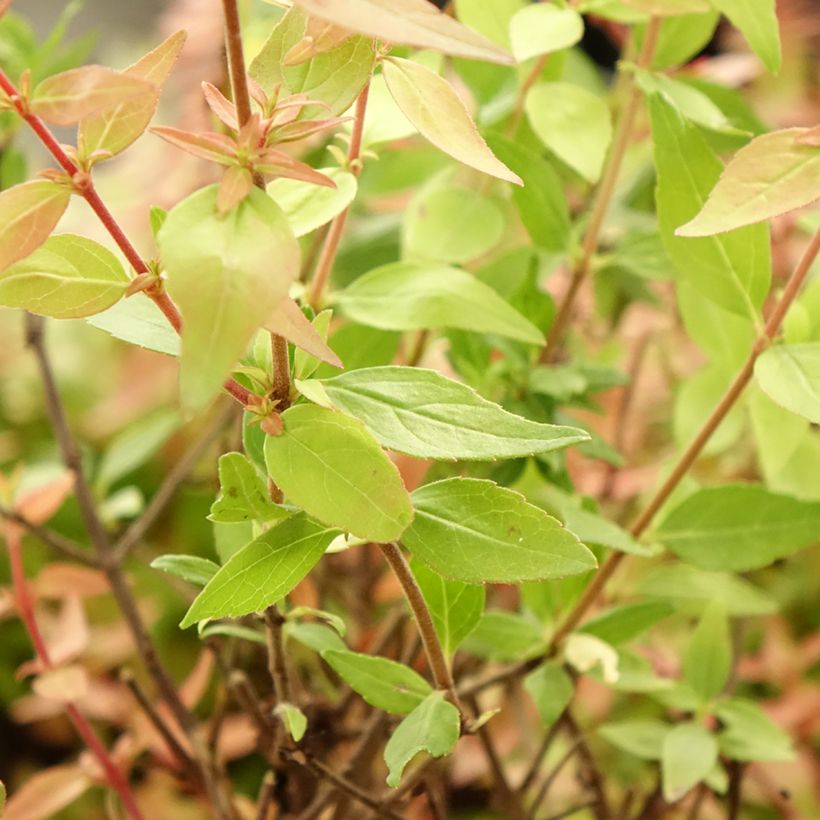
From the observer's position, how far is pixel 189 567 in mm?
308

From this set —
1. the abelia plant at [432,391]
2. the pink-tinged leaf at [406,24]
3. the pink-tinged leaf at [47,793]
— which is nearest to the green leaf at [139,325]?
the abelia plant at [432,391]

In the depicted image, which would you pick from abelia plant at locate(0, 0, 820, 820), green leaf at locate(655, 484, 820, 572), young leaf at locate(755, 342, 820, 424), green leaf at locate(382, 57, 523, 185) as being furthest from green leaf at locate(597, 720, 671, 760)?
green leaf at locate(382, 57, 523, 185)

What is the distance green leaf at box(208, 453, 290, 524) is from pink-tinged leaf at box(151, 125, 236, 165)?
8 cm

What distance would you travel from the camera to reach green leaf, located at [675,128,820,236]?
0.29 metres

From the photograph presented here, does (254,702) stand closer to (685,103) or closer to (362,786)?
(362,786)

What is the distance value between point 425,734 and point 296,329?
0.14 meters

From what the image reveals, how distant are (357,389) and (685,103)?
0.23 m

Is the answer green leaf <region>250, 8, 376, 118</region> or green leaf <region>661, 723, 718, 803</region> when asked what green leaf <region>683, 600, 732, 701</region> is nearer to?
green leaf <region>661, 723, 718, 803</region>

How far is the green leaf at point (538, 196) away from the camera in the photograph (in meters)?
Result: 0.43

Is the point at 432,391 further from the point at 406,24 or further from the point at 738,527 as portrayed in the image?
the point at 738,527

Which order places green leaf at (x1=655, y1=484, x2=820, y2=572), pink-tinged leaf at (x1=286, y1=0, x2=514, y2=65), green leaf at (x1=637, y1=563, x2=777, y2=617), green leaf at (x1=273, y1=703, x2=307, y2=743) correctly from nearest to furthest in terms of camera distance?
pink-tinged leaf at (x1=286, y1=0, x2=514, y2=65)
green leaf at (x1=273, y1=703, x2=307, y2=743)
green leaf at (x1=655, y1=484, x2=820, y2=572)
green leaf at (x1=637, y1=563, x2=777, y2=617)

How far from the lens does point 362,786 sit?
440 mm

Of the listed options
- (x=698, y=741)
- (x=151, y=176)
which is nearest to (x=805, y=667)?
(x=698, y=741)

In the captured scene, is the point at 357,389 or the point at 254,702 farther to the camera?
the point at 254,702
